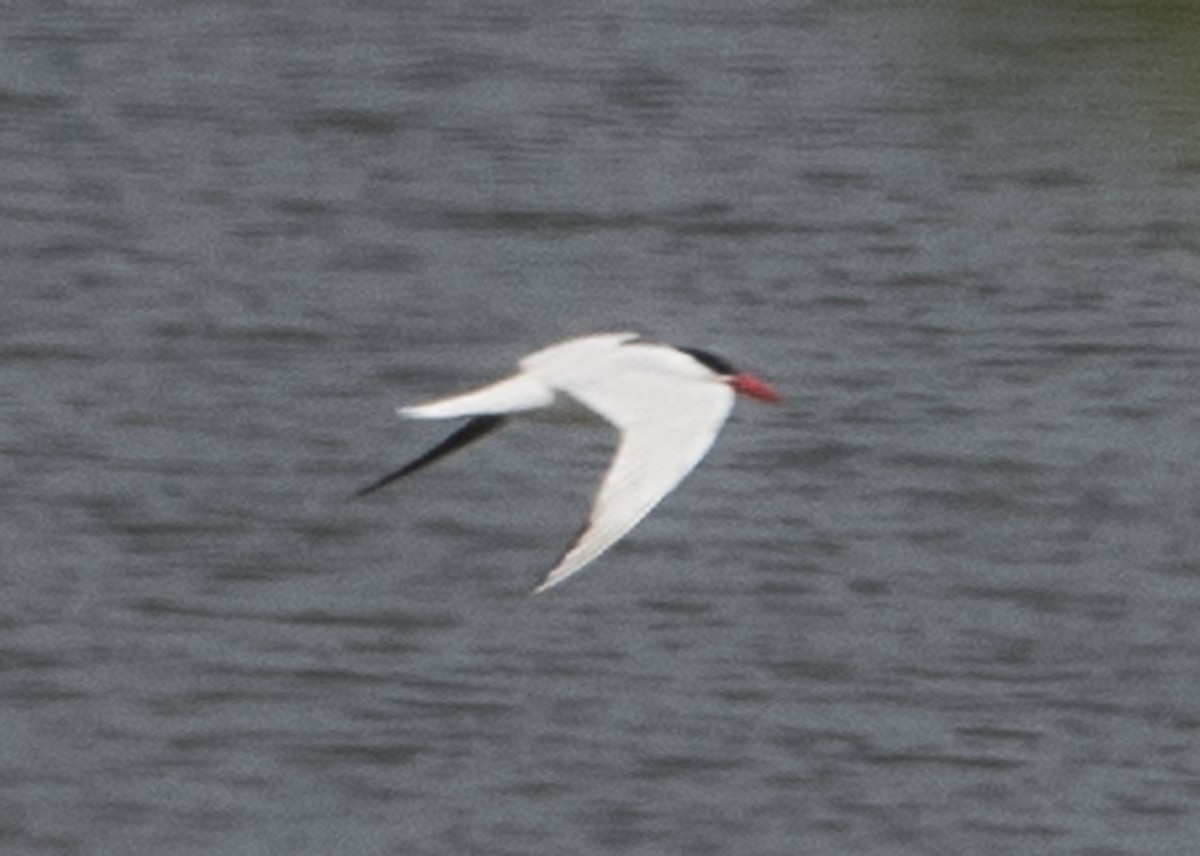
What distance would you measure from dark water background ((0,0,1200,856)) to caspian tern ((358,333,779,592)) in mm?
740

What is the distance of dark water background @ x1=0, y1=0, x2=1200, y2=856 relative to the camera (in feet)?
20.9

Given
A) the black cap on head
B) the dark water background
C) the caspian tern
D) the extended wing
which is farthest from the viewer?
the dark water background

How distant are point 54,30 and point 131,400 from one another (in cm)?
343

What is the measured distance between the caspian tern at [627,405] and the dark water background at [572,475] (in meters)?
0.74

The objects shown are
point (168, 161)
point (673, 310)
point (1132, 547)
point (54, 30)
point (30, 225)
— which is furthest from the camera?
point (54, 30)

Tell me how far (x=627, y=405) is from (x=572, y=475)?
115 inches

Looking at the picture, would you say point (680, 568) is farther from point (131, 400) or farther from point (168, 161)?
point (168, 161)

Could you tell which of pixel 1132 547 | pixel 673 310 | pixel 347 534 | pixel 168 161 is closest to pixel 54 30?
pixel 168 161

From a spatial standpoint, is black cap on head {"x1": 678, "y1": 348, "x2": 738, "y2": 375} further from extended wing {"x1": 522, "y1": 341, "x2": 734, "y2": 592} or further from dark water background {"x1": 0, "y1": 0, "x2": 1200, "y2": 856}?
dark water background {"x1": 0, "y1": 0, "x2": 1200, "y2": 856}

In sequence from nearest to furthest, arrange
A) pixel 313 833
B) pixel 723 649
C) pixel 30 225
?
pixel 313 833 → pixel 723 649 → pixel 30 225

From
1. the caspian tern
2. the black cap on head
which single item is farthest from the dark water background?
the caspian tern

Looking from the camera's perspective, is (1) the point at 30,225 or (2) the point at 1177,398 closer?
(2) the point at 1177,398

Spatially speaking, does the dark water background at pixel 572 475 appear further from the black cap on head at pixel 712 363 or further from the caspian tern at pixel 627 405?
the caspian tern at pixel 627 405

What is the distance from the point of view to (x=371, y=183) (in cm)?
998
